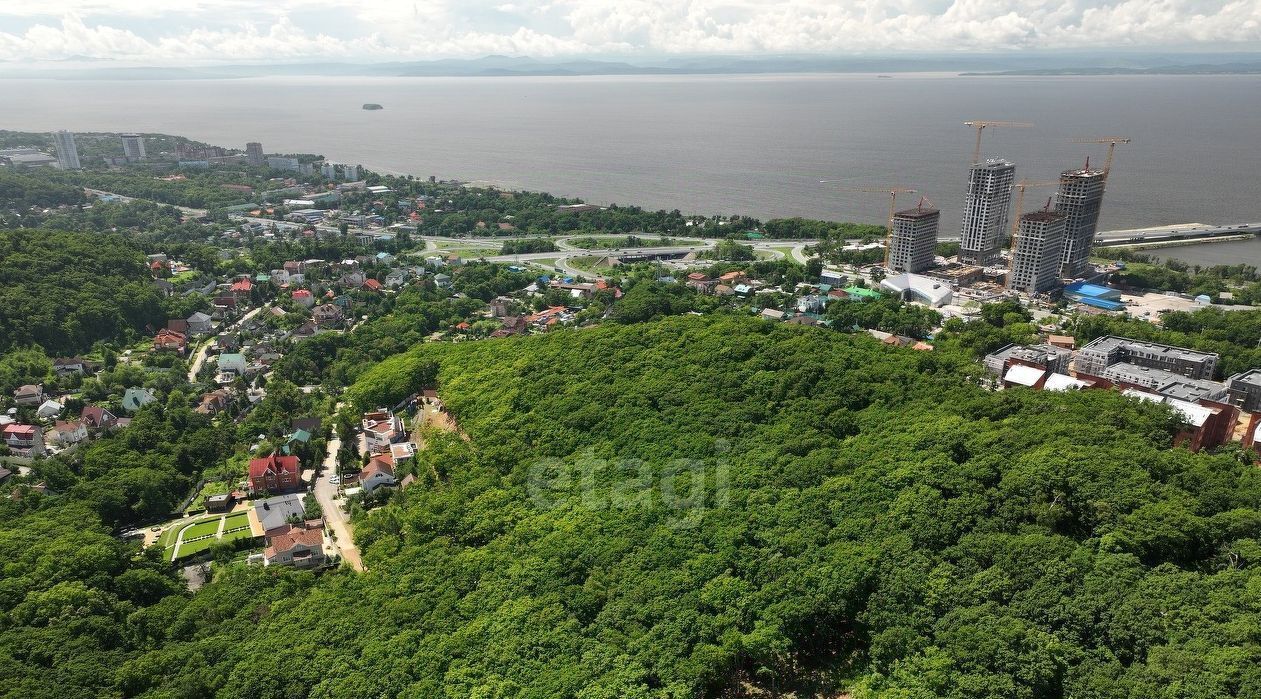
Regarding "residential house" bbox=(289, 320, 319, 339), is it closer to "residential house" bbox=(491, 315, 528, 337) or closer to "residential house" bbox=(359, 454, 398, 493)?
"residential house" bbox=(491, 315, 528, 337)

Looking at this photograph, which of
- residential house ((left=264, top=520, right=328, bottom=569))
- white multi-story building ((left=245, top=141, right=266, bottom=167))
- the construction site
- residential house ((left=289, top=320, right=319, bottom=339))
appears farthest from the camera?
white multi-story building ((left=245, top=141, right=266, bottom=167))

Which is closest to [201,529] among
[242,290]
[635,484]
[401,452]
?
[401,452]

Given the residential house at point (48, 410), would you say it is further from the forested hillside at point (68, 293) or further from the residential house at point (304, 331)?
the residential house at point (304, 331)

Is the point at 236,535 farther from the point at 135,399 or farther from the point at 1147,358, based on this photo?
the point at 1147,358

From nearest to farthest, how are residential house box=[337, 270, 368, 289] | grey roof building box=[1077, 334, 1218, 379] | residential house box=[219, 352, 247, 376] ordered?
grey roof building box=[1077, 334, 1218, 379] < residential house box=[219, 352, 247, 376] < residential house box=[337, 270, 368, 289]

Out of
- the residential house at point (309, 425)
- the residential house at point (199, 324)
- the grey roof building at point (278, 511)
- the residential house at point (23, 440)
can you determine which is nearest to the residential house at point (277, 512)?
the grey roof building at point (278, 511)

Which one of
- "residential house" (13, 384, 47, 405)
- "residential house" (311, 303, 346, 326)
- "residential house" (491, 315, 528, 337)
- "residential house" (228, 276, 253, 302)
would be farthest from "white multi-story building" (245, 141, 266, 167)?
"residential house" (13, 384, 47, 405)
